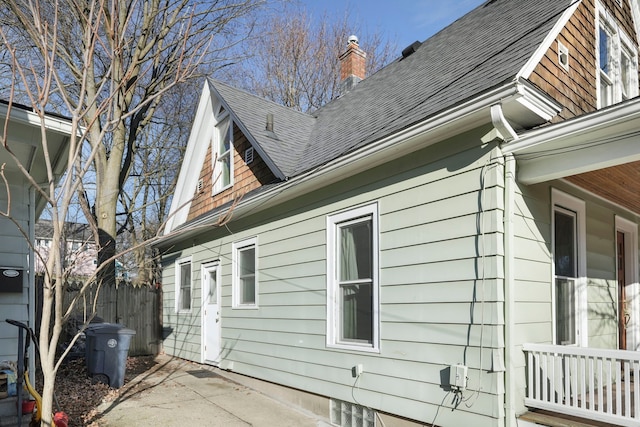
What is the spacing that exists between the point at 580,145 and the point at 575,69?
198 cm

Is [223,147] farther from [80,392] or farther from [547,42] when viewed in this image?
[547,42]

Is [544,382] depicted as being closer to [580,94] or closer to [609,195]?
[609,195]

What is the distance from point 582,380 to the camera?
12.1 ft

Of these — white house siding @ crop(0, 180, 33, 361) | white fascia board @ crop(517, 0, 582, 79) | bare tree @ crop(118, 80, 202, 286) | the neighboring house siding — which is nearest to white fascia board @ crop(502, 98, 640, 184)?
the neighboring house siding

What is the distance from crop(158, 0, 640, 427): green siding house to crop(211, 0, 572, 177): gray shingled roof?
5 cm

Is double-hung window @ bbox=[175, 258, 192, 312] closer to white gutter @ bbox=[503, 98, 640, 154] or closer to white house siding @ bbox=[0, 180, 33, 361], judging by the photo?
white house siding @ bbox=[0, 180, 33, 361]

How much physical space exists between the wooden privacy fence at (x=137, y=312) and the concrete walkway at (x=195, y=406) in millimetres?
3344

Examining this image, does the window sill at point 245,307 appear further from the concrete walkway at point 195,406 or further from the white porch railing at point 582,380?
the white porch railing at point 582,380

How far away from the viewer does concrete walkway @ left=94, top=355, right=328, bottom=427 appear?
18.6 ft

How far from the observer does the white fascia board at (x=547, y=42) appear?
4.29 m

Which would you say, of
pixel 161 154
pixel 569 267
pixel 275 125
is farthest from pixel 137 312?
pixel 161 154

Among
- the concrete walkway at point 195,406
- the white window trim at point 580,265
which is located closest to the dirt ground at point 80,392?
the concrete walkway at point 195,406

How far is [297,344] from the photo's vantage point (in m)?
6.55

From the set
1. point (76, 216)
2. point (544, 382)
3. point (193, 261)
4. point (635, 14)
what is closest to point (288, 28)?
point (76, 216)
